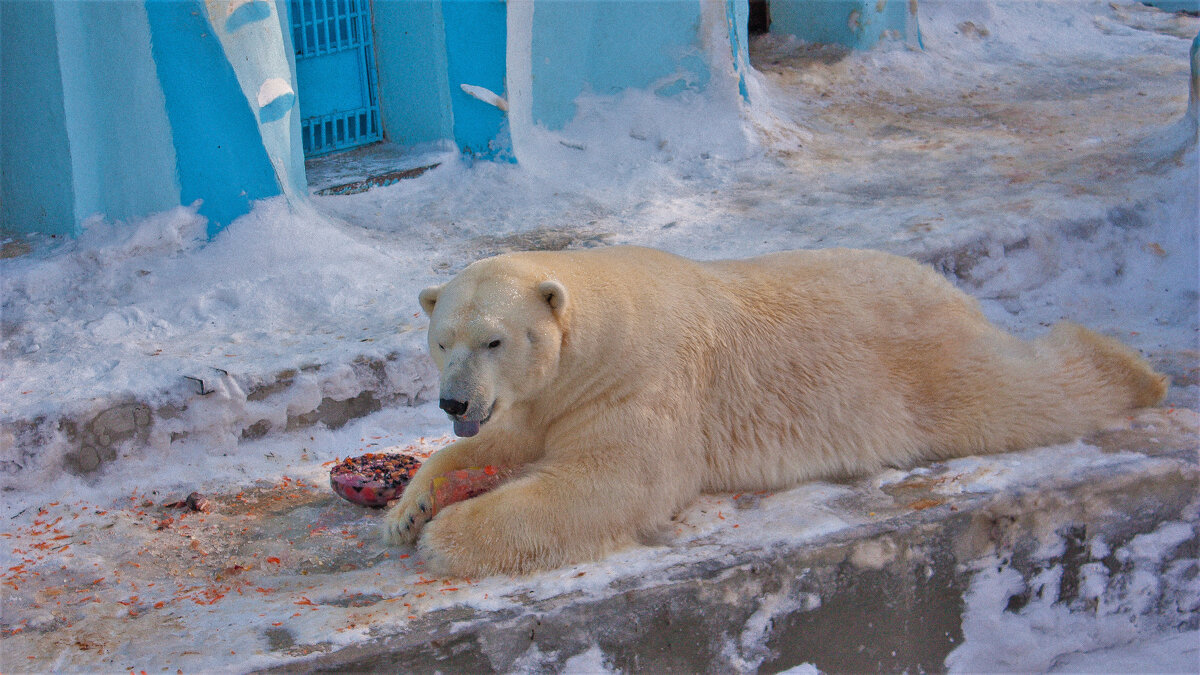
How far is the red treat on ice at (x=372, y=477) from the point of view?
12.2 feet

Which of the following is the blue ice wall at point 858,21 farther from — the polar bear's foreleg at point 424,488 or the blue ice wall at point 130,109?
the polar bear's foreleg at point 424,488

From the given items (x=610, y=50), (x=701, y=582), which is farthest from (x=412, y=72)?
(x=701, y=582)

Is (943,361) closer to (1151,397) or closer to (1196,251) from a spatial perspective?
(1151,397)

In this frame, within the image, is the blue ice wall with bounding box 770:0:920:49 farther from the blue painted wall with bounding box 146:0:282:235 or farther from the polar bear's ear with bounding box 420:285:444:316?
the polar bear's ear with bounding box 420:285:444:316

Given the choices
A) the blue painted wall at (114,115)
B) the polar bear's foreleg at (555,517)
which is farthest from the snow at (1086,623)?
the blue painted wall at (114,115)

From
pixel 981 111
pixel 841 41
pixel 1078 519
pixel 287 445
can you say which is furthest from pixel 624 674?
pixel 841 41

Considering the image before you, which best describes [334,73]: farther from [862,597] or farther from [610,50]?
[862,597]

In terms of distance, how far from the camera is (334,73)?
7.48 m

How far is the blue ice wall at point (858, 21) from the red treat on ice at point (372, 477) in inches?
312

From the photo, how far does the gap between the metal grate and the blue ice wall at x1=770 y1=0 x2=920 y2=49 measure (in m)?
5.14

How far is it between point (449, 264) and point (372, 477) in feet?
6.67

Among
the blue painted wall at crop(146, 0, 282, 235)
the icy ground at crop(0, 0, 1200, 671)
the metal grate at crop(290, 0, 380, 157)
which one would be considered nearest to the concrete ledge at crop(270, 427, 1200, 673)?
the icy ground at crop(0, 0, 1200, 671)

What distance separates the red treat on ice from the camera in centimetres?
372

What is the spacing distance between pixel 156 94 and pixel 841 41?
286 inches
